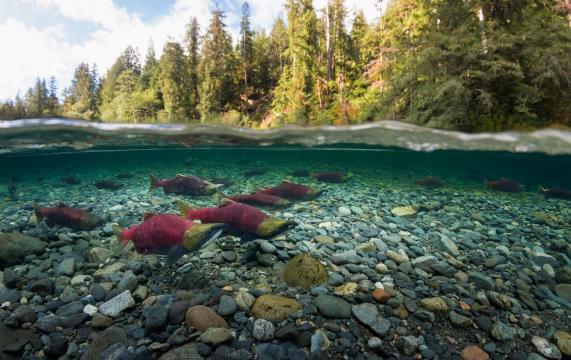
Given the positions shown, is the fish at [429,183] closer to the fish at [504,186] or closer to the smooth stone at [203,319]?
the fish at [504,186]

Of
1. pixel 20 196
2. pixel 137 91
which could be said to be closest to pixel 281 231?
pixel 20 196

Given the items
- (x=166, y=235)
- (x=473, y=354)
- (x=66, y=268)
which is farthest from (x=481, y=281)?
(x=66, y=268)

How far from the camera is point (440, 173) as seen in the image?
17734 millimetres

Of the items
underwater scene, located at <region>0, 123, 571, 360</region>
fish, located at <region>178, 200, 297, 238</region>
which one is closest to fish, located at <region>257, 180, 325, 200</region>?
underwater scene, located at <region>0, 123, 571, 360</region>

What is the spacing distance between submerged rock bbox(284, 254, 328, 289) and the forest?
6336mm

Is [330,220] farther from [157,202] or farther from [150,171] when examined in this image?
[150,171]

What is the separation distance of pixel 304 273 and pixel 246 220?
1.08 meters

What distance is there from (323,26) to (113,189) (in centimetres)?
3515

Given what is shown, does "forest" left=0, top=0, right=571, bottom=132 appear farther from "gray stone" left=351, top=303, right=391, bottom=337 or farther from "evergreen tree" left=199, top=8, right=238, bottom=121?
"gray stone" left=351, top=303, right=391, bottom=337

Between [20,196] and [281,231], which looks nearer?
[281,231]

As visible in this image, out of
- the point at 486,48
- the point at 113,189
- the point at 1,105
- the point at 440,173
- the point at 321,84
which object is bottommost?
the point at 440,173

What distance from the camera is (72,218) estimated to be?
18.4 feet

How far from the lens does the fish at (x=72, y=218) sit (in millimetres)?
5594

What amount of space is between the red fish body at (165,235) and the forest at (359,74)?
595 cm
